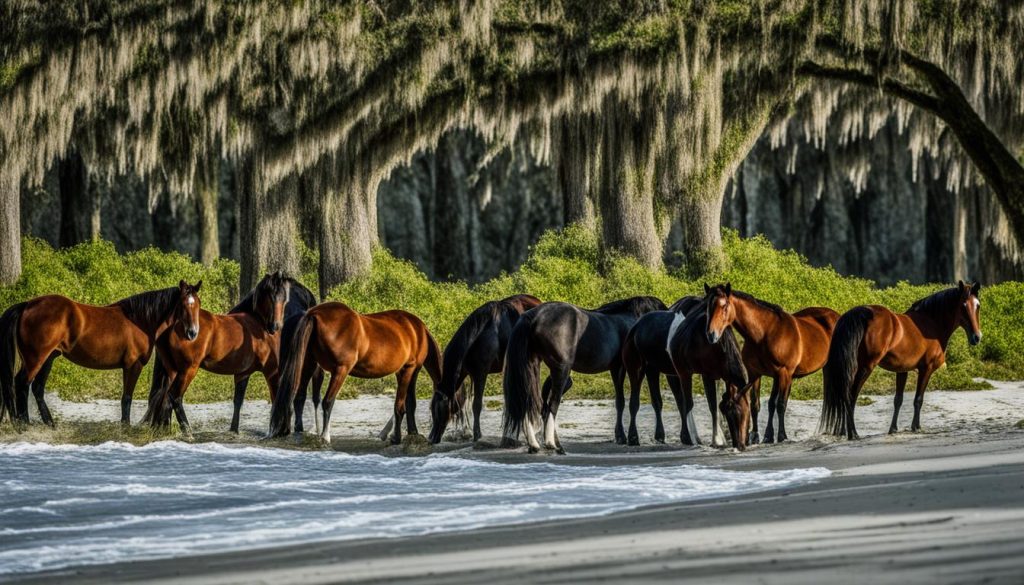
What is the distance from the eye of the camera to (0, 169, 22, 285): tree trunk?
1006 inches

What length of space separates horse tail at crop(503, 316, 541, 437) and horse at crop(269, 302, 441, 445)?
1388mm

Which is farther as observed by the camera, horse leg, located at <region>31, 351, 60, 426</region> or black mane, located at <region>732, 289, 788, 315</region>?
horse leg, located at <region>31, 351, 60, 426</region>

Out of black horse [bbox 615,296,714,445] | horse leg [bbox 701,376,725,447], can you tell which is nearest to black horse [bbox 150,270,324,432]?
black horse [bbox 615,296,714,445]

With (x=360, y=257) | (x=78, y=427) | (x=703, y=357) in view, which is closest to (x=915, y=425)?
(x=703, y=357)

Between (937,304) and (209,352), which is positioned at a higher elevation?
(937,304)

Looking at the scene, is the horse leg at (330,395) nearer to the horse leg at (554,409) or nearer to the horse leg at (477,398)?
the horse leg at (477,398)

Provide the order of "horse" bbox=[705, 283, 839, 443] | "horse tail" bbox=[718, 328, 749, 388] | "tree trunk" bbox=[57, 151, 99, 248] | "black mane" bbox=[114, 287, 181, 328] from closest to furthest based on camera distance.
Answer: "horse" bbox=[705, 283, 839, 443] < "horse tail" bbox=[718, 328, 749, 388] < "black mane" bbox=[114, 287, 181, 328] < "tree trunk" bbox=[57, 151, 99, 248]

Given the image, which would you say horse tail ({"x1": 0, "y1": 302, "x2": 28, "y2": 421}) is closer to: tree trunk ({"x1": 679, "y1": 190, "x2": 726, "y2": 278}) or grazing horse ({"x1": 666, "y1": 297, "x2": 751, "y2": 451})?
grazing horse ({"x1": 666, "y1": 297, "x2": 751, "y2": 451})

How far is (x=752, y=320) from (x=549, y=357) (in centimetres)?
188

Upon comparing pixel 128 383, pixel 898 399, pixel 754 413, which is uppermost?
pixel 128 383

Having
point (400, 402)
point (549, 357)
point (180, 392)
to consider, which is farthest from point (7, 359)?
point (549, 357)

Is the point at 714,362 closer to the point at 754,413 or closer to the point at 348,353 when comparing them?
the point at 754,413

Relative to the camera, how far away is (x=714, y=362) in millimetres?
13570

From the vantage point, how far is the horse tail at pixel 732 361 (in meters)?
13.4
